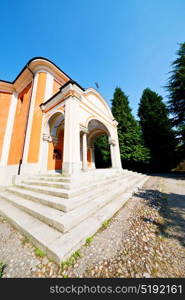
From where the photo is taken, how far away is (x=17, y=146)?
7.77 metres

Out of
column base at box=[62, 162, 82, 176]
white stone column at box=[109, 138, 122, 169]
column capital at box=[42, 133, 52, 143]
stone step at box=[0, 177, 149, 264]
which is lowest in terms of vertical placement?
Answer: stone step at box=[0, 177, 149, 264]

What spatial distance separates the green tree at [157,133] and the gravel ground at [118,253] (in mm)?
14731

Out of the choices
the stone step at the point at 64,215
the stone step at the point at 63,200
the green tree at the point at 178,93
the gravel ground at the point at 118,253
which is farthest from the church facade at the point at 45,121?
the green tree at the point at 178,93

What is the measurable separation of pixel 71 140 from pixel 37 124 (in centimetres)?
344

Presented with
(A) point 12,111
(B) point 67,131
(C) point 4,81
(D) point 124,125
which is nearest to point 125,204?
(B) point 67,131

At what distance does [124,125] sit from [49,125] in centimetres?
1191

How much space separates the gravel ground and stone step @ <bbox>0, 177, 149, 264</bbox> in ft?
0.34

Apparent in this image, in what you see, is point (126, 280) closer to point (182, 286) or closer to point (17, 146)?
point (182, 286)

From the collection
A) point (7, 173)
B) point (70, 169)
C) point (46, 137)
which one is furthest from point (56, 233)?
point (7, 173)

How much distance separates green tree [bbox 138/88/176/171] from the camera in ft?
49.4

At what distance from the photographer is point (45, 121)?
732 centimetres

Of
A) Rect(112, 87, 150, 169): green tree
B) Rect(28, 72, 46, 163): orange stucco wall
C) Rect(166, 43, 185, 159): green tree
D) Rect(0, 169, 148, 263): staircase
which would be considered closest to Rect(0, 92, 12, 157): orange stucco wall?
Rect(28, 72, 46, 163): orange stucco wall

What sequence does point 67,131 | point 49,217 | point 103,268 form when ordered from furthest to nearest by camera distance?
point 67,131
point 49,217
point 103,268

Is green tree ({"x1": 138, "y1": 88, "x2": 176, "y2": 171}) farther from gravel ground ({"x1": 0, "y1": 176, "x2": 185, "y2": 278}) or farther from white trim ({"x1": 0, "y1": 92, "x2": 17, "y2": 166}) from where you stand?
white trim ({"x1": 0, "y1": 92, "x2": 17, "y2": 166})
